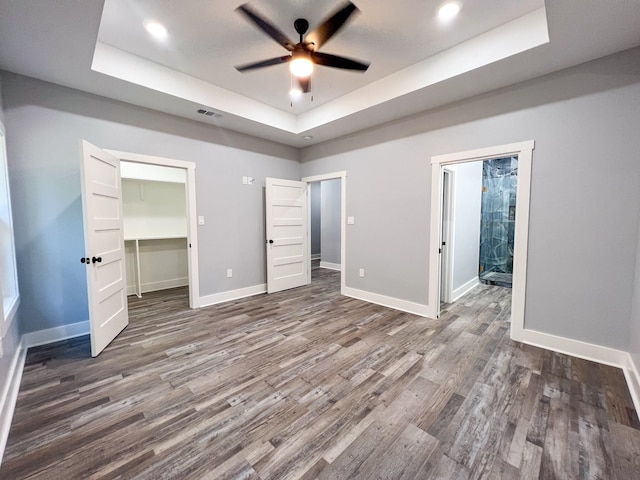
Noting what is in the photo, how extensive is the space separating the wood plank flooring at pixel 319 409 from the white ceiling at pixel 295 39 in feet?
8.98

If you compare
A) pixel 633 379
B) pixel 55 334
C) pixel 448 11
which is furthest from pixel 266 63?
pixel 633 379

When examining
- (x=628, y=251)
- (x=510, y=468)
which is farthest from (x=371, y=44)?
(x=510, y=468)

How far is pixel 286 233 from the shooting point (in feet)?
16.2

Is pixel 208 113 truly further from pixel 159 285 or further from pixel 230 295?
pixel 159 285

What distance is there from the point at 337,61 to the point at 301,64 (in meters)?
0.31

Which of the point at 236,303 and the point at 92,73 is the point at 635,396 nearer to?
the point at 236,303

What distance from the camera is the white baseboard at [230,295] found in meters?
4.08

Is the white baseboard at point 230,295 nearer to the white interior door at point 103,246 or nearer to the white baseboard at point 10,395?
the white interior door at point 103,246

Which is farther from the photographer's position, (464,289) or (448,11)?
(464,289)

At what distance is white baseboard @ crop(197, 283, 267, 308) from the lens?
161 inches

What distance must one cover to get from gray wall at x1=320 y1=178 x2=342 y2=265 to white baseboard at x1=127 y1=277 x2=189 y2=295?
3.59 meters

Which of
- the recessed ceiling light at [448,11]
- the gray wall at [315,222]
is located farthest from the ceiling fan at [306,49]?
the gray wall at [315,222]

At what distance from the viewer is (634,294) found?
7.46 feet

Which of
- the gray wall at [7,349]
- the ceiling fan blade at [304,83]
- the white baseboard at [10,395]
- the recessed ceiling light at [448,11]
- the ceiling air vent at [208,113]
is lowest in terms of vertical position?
the white baseboard at [10,395]
